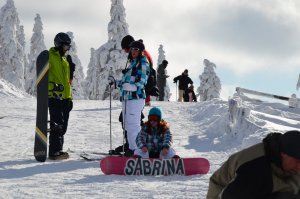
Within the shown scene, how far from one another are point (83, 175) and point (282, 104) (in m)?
15.0

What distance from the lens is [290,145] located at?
2.96 metres

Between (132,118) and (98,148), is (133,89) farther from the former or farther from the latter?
(98,148)

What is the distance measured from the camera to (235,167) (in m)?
3.21

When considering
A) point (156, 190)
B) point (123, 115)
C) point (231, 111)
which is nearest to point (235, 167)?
point (156, 190)

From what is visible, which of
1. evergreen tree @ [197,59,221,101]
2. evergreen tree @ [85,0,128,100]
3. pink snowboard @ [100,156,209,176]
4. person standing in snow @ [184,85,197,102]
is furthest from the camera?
evergreen tree @ [197,59,221,101]

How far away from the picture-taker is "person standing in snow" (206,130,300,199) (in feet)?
9.82

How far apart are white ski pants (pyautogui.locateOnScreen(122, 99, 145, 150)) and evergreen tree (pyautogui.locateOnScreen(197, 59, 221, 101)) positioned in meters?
47.1

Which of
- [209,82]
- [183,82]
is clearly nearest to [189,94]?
[183,82]

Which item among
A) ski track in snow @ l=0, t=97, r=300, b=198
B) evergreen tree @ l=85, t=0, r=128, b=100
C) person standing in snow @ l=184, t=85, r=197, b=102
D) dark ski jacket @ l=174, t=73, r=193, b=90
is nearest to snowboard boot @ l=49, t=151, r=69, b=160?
ski track in snow @ l=0, t=97, r=300, b=198

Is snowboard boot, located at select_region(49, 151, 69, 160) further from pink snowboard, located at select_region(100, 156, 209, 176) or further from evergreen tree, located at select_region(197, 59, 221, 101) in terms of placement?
evergreen tree, located at select_region(197, 59, 221, 101)

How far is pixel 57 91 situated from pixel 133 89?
139 centimetres

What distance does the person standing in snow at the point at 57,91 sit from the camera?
9516 mm

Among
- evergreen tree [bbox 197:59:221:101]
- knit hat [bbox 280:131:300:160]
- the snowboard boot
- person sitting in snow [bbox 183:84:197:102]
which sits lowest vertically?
the snowboard boot

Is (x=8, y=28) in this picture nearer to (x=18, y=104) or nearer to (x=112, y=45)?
(x=112, y=45)
